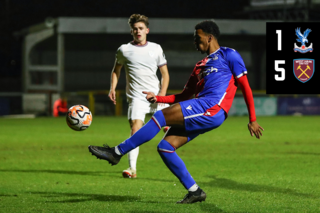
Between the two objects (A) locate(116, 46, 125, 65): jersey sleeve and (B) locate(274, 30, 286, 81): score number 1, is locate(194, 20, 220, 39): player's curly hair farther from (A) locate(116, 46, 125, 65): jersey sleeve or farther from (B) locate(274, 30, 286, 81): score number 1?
(B) locate(274, 30, 286, 81): score number 1

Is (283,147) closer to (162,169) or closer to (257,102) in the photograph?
(162,169)

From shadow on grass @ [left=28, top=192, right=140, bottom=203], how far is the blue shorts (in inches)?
48.7

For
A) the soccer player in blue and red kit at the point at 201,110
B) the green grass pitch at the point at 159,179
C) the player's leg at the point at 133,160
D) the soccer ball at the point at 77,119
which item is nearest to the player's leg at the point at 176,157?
the soccer player in blue and red kit at the point at 201,110

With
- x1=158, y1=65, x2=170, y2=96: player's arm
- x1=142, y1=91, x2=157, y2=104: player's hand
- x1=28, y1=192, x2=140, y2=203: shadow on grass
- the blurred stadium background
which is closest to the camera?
x1=142, y1=91, x2=157, y2=104: player's hand

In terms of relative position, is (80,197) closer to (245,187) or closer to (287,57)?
(245,187)

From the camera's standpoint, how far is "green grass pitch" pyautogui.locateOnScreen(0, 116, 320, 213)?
5.64 metres

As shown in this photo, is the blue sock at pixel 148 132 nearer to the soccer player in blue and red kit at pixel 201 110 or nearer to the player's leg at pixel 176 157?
the soccer player in blue and red kit at pixel 201 110

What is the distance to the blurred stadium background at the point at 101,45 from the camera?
30125 millimetres

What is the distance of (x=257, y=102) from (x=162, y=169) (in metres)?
21.1

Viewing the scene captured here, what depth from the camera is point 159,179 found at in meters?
7.74

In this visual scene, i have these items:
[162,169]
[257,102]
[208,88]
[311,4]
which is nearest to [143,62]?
[162,169]

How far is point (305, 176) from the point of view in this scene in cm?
791

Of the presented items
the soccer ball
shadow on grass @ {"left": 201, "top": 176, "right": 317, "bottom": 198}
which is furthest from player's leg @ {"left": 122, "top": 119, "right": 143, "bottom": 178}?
the soccer ball

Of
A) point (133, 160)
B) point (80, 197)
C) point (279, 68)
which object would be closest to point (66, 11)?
point (279, 68)
